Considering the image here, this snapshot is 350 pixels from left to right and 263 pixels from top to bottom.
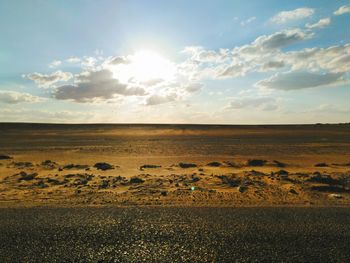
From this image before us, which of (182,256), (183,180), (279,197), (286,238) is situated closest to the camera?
(182,256)

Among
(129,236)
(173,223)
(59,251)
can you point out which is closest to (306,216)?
(173,223)

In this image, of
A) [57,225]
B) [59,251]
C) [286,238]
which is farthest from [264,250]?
[57,225]

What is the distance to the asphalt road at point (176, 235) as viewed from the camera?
18.2 feet

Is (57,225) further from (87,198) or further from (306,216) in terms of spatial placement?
(306,216)

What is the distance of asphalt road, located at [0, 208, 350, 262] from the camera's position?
5559mm

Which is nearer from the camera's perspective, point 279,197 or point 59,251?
point 59,251

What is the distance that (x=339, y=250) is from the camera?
568 cm

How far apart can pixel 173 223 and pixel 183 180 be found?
742 cm

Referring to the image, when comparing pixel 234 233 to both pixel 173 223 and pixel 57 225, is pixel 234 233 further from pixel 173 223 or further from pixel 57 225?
pixel 57 225

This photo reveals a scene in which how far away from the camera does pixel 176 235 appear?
21.3 feet

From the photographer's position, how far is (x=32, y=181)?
1507cm

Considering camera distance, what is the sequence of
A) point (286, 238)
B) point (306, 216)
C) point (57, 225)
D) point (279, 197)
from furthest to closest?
1. point (279, 197)
2. point (306, 216)
3. point (57, 225)
4. point (286, 238)

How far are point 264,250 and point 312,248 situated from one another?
96 cm

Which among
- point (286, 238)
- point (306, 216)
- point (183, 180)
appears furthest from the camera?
point (183, 180)
